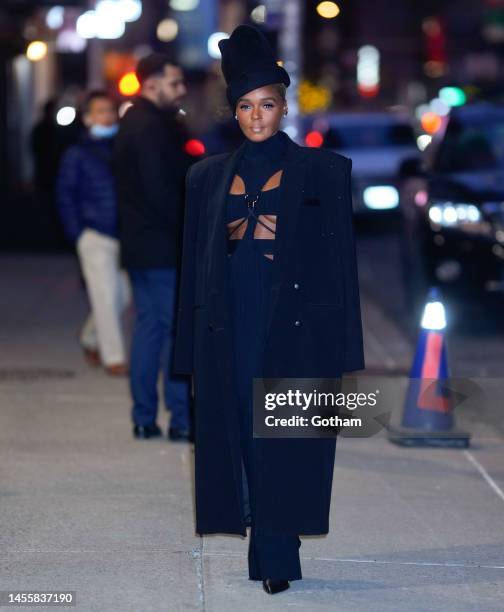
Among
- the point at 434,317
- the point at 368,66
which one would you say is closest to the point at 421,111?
the point at 368,66

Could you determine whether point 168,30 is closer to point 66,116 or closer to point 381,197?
point 66,116

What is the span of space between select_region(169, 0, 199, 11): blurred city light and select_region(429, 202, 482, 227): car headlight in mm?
45834

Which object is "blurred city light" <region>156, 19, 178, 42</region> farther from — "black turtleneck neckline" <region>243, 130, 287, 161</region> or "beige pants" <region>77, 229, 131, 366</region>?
"black turtleneck neckline" <region>243, 130, 287, 161</region>

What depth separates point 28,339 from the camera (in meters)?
12.2

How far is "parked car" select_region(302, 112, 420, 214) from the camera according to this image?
2373 centimetres

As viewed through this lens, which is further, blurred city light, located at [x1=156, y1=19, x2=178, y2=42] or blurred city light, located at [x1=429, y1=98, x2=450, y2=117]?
A: blurred city light, located at [x1=156, y1=19, x2=178, y2=42]

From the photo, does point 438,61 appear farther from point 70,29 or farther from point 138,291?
point 138,291

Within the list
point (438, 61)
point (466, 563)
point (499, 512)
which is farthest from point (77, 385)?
point (438, 61)

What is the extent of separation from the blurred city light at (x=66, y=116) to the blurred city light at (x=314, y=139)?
12.9 ft

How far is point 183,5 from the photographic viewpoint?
60.8 meters

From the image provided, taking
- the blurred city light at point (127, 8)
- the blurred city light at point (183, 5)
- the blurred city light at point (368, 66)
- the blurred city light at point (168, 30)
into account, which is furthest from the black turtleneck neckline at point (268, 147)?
the blurred city light at point (368, 66)

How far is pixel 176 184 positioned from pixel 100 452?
4.76ft

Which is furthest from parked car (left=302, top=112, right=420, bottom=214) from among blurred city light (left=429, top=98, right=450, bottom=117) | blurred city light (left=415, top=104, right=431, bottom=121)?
blurred city light (left=415, top=104, right=431, bottom=121)

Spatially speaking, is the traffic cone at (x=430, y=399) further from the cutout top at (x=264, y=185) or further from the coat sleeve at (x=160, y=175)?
the cutout top at (x=264, y=185)
